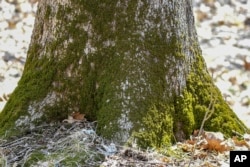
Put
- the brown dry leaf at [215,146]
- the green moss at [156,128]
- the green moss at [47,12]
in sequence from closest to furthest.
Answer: the green moss at [156,128] → the brown dry leaf at [215,146] → the green moss at [47,12]

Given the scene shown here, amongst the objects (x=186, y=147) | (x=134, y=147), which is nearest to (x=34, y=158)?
(x=134, y=147)

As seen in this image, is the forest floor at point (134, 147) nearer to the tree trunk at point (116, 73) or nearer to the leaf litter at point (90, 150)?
the leaf litter at point (90, 150)

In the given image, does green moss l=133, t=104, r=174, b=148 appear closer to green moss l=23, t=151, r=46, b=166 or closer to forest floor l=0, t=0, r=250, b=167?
forest floor l=0, t=0, r=250, b=167

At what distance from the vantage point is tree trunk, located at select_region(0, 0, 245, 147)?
3.15 meters

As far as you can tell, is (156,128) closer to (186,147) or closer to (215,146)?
(186,147)

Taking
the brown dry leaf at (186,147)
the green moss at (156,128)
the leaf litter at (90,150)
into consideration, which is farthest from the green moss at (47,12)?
the brown dry leaf at (186,147)

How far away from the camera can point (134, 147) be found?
304 cm

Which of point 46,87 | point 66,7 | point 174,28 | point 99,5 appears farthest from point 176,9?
point 46,87

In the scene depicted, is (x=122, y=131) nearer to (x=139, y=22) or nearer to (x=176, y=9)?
(x=139, y=22)

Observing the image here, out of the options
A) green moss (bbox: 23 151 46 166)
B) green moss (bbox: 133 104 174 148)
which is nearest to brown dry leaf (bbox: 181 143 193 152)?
green moss (bbox: 133 104 174 148)

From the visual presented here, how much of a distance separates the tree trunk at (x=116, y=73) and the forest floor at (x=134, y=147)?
12 cm

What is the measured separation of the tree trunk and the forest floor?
12cm

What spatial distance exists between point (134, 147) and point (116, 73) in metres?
0.52

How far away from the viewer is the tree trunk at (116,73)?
315 cm
